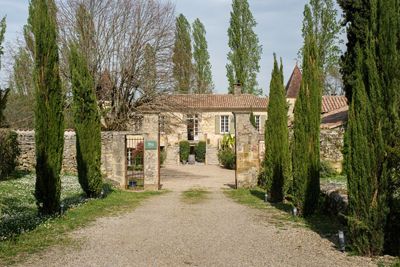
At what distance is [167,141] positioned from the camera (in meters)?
39.6

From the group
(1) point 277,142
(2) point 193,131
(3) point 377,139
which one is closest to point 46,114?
(1) point 277,142

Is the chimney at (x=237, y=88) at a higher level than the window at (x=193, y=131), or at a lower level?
higher

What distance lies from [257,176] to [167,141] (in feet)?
72.9

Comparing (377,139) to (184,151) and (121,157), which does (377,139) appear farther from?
(184,151)

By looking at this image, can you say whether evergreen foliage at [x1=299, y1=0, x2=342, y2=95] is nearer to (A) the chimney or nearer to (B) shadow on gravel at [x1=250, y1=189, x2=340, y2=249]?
(A) the chimney

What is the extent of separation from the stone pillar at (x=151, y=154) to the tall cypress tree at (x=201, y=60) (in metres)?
24.3

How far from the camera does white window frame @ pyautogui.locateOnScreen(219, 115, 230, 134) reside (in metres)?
40.8

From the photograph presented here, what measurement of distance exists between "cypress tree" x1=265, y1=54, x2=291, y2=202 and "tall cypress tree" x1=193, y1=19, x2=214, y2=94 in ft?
93.7

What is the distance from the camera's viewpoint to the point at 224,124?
40875 mm

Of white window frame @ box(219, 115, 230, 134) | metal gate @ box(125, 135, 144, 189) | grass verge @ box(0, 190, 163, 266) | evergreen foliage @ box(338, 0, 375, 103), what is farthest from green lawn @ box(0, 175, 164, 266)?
white window frame @ box(219, 115, 230, 134)

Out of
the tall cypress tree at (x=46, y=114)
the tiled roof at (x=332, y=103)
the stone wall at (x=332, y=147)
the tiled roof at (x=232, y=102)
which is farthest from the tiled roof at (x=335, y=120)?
the tall cypress tree at (x=46, y=114)

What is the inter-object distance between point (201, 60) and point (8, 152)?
27.8 m

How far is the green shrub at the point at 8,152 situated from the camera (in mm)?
16789

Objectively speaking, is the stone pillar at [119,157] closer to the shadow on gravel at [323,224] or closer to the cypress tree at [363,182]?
the shadow on gravel at [323,224]
